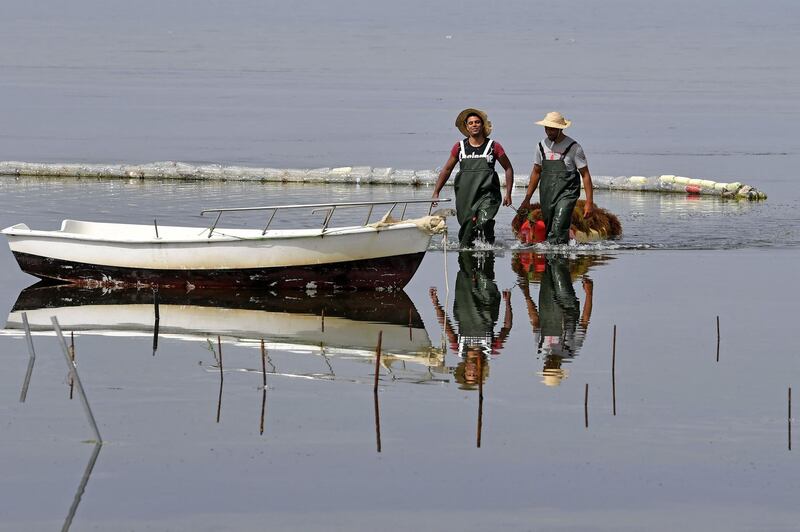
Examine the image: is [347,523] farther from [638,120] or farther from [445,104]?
[445,104]

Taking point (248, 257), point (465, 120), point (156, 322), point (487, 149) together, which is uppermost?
point (465, 120)

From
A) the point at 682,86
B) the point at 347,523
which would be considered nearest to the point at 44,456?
the point at 347,523

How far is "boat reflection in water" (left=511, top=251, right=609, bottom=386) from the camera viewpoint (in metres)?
12.3

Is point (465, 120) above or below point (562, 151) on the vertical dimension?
above

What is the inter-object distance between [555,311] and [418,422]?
438 cm

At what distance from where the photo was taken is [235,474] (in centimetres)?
912

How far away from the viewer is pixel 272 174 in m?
25.4

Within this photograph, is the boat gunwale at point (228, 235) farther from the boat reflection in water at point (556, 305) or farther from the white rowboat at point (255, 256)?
the boat reflection in water at point (556, 305)

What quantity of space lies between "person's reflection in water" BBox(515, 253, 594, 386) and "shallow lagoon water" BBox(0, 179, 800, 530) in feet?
0.25

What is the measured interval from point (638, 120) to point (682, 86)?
983 centimetres

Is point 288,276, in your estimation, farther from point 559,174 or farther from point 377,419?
point 377,419

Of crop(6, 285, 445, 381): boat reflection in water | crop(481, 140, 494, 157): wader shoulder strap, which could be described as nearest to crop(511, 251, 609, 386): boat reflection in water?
crop(6, 285, 445, 381): boat reflection in water

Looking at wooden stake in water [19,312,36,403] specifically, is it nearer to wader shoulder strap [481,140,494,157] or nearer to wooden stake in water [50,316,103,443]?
wooden stake in water [50,316,103,443]

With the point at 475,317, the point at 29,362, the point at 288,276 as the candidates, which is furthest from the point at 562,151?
the point at 29,362
